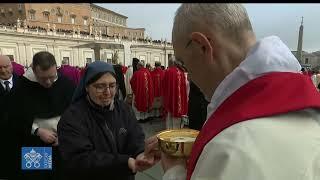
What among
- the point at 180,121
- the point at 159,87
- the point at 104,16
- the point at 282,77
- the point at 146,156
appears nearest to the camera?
the point at 282,77

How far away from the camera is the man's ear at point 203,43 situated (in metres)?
0.91

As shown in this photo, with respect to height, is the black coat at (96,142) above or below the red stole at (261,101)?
below

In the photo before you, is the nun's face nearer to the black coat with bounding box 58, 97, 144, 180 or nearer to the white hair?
the black coat with bounding box 58, 97, 144, 180

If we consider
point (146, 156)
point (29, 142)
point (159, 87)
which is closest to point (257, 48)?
point (146, 156)

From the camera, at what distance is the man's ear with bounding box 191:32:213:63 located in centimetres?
91

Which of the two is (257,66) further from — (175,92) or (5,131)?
(175,92)

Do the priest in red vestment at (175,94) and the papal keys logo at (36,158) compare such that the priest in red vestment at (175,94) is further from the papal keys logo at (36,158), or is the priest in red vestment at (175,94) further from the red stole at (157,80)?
the papal keys logo at (36,158)

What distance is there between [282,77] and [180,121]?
7.56 metres

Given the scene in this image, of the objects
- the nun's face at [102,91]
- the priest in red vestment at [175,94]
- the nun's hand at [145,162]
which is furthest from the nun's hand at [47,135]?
the priest in red vestment at [175,94]

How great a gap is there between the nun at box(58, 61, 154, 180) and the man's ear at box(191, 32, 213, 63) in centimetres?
98

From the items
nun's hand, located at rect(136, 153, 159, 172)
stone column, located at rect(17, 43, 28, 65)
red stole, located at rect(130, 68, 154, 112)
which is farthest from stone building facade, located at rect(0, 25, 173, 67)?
nun's hand, located at rect(136, 153, 159, 172)

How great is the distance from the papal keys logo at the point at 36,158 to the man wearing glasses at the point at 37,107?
0.04m

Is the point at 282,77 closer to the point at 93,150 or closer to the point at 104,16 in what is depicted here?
the point at 93,150

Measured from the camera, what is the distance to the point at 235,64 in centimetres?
94
